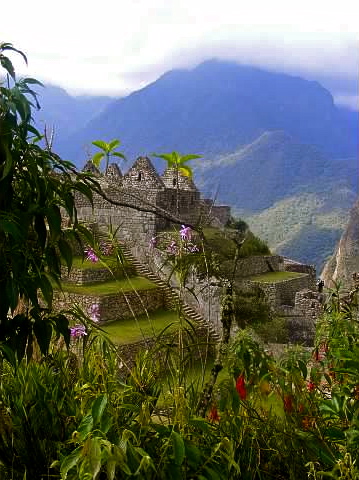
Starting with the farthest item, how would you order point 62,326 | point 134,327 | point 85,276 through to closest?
point 85,276 < point 134,327 < point 62,326

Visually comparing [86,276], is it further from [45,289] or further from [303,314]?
[45,289]

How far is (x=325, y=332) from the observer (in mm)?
2418

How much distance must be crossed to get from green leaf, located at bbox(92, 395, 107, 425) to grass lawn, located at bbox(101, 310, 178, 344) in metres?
8.02

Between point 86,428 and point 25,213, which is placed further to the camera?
point 25,213

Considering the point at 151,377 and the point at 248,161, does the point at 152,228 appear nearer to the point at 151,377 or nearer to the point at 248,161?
the point at 151,377

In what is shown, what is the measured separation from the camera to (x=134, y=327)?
36.6ft

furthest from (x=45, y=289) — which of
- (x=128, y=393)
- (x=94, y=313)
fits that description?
(x=94, y=313)

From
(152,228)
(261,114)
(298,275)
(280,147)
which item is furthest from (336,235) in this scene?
(261,114)

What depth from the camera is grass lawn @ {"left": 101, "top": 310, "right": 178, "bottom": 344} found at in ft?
33.3

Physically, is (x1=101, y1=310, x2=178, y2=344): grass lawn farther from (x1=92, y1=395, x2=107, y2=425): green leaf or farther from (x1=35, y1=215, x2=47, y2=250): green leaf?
(x1=92, y1=395, x2=107, y2=425): green leaf

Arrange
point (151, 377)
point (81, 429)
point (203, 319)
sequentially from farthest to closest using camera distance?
point (203, 319) → point (151, 377) → point (81, 429)

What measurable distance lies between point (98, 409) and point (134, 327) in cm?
982

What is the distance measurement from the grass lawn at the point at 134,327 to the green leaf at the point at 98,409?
26.3ft

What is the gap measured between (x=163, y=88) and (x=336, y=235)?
10101cm
